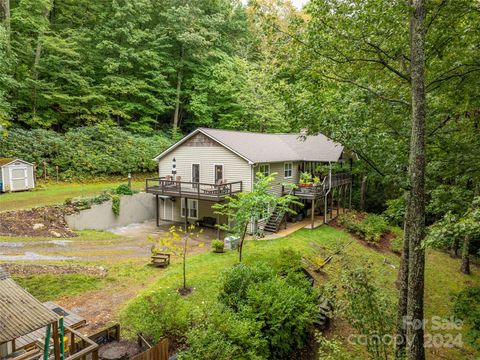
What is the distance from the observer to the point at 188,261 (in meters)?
13.2

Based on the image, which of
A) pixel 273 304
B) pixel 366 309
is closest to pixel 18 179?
pixel 273 304

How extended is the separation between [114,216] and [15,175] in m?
6.92

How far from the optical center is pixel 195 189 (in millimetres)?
19312

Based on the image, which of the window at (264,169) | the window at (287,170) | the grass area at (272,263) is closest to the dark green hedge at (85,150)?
the window at (264,169)

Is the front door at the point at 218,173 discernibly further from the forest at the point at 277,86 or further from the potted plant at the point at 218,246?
the forest at the point at 277,86

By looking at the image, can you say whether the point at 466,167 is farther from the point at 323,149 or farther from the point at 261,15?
the point at 323,149

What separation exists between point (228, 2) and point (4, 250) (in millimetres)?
31901

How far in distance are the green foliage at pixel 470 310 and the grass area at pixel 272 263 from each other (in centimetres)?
81

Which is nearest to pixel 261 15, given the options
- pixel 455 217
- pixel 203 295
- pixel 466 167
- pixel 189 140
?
pixel 455 217

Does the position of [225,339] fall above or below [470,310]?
above

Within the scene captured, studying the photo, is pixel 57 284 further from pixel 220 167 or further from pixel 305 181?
pixel 305 181

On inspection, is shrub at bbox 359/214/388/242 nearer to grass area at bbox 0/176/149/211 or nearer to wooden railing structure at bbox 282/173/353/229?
wooden railing structure at bbox 282/173/353/229

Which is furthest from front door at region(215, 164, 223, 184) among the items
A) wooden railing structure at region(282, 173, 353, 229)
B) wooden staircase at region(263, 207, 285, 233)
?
wooden railing structure at region(282, 173, 353, 229)

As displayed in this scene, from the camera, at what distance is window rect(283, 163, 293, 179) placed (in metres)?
21.1
